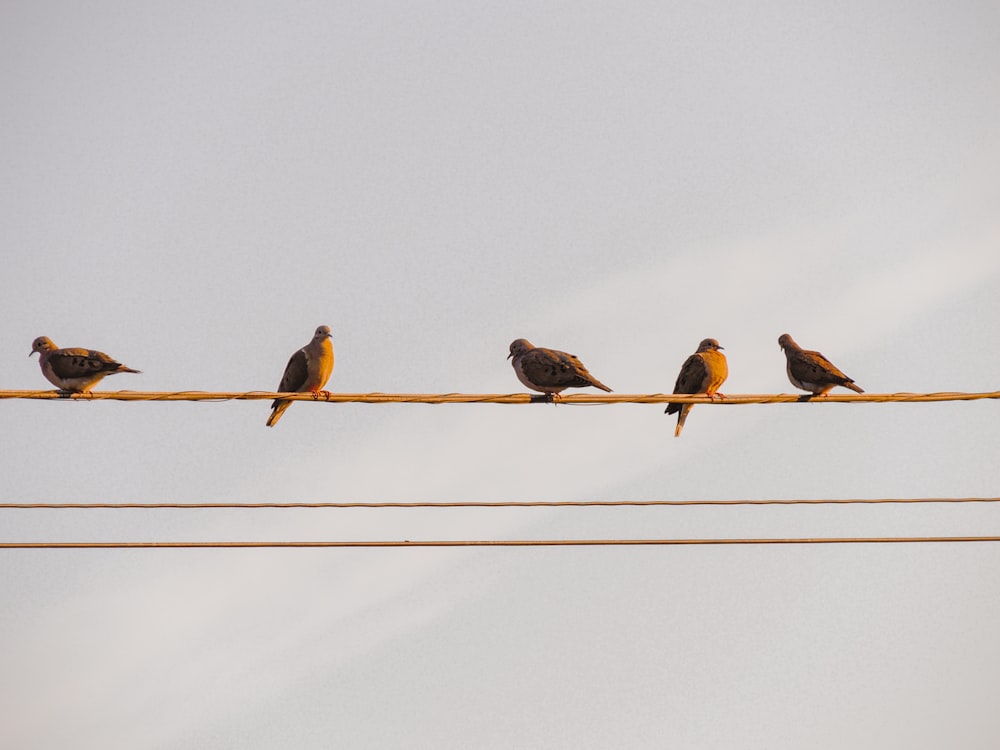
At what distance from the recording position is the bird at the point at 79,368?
15.5 m

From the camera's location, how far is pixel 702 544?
11.8m

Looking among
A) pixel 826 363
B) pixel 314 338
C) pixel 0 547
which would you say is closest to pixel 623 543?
pixel 0 547

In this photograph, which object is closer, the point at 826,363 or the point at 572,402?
the point at 572,402

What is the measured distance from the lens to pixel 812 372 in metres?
16.5

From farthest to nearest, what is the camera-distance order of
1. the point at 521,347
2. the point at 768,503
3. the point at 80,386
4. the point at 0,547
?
the point at 521,347 < the point at 80,386 < the point at 768,503 < the point at 0,547

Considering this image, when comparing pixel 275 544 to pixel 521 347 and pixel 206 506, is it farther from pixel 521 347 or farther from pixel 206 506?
pixel 521 347

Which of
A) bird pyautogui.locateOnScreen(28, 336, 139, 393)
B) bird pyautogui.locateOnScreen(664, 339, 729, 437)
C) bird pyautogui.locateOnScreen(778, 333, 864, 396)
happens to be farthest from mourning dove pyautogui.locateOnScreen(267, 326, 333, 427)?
bird pyautogui.locateOnScreen(778, 333, 864, 396)

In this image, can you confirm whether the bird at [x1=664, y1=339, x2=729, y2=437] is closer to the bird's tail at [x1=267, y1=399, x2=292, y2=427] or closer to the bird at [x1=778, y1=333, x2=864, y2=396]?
the bird at [x1=778, y1=333, x2=864, y2=396]

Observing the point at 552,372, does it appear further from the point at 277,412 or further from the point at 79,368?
the point at 79,368

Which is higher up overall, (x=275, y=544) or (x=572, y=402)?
(x=572, y=402)

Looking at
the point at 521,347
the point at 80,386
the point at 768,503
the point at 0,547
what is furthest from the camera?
the point at 521,347

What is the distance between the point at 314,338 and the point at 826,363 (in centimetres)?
538

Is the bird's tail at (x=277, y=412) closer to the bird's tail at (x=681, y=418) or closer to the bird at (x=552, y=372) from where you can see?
the bird at (x=552, y=372)

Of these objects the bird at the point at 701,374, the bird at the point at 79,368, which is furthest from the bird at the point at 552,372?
the bird at the point at 79,368
